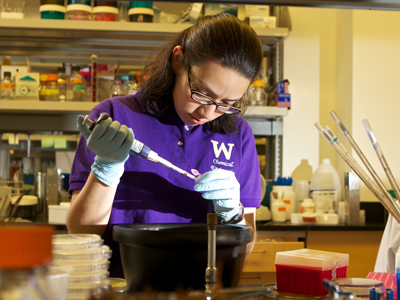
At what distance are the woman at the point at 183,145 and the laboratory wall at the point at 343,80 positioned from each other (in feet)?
6.35

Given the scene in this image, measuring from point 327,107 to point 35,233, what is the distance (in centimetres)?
332

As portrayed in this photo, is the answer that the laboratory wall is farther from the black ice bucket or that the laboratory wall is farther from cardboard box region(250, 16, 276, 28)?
the black ice bucket

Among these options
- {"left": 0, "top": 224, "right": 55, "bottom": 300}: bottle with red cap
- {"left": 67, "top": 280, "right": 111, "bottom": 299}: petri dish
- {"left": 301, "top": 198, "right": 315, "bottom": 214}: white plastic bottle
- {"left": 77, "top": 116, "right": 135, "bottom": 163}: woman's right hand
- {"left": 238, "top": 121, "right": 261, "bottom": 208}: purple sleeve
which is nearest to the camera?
{"left": 0, "top": 224, "right": 55, "bottom": 300}: bottle with red cap

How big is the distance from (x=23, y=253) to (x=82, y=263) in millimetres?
281

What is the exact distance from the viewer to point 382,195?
96 cm

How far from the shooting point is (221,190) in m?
1.09

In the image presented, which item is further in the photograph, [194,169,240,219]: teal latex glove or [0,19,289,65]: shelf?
[0,19,289,65]: shelf

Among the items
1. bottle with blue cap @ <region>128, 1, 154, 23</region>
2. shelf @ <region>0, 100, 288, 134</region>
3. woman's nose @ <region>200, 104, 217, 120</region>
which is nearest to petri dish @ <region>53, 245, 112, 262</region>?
woman's nose @ <region>200, 104, 217, 120</region>

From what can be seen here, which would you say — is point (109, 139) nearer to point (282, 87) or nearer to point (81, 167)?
point (81, 167)

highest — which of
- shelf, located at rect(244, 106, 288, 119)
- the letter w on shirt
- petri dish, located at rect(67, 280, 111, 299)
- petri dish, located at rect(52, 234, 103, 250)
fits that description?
shelf, located at rect(244, 106, 288, 119)

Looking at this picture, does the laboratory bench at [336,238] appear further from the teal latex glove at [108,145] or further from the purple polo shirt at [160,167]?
the teal latex glove at [108,145]

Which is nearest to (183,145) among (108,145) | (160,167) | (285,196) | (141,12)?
(160,167)

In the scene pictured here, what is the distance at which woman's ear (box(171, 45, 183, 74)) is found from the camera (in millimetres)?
1200

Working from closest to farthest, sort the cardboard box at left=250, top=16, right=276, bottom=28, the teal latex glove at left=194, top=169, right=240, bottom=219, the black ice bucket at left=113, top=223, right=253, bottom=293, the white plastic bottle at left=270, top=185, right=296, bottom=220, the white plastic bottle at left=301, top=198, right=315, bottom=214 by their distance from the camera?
the black ice bucket at left=113, top=223, right=253, bottom=293 → the teal latex glove at left=194, top=169, right=240, bottom=219 → the white plastic bottle at left=301, top=198, right=315, bottom=214 → the white plastic bottle at left=270, top=185, right=296, bottom=220 → the cardboard box at left=250, top=16, right=276, bottom=28
